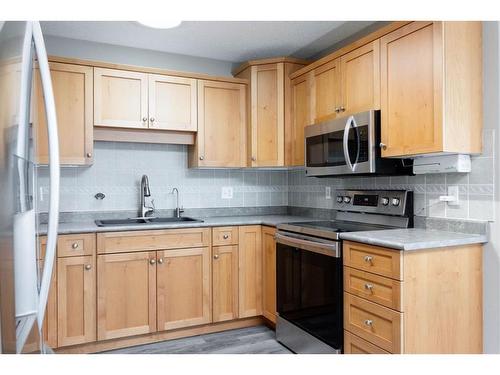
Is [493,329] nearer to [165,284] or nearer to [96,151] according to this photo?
[165,284]

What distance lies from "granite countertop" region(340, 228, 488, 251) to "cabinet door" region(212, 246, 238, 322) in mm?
1093

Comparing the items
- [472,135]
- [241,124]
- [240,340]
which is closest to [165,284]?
[240,340]

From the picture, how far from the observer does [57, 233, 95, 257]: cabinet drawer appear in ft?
7.99

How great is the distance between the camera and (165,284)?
2.71 metres

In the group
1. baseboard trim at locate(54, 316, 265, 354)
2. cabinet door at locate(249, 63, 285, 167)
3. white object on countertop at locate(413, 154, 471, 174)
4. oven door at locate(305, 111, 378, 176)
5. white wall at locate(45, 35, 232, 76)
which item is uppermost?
white wall at locate(45, 35, 232, 76)

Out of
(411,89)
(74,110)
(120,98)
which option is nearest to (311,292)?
(411,89)

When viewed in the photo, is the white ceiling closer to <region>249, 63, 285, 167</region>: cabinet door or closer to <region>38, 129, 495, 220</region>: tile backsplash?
<region>249, 63, 285, 167</region>: cabinet door

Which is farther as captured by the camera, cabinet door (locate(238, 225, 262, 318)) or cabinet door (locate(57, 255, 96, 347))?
cabinet door (locate(238, 225, 262, 318))

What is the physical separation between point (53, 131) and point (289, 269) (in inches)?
75.5

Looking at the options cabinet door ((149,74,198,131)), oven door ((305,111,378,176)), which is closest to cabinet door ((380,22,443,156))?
oven door ((305,111,378,176))

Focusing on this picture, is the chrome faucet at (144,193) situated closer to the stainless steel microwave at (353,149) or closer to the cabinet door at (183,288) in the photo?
the cabinet door at (183,288)

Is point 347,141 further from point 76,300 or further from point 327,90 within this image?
point 76,300

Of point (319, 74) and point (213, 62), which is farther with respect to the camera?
point (213, 62)

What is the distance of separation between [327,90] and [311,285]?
54.7 inches
